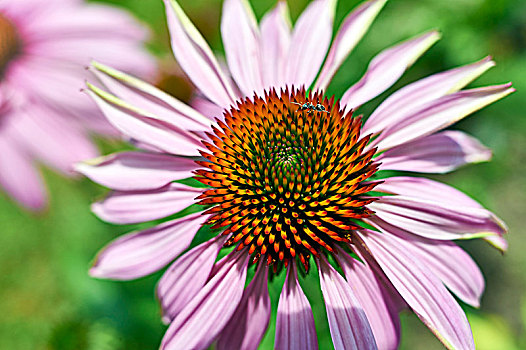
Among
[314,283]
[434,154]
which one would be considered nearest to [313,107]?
[434,154]

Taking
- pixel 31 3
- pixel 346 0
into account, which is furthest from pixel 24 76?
pixel 346 0

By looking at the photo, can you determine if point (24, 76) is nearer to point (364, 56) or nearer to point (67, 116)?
point (67, 116)

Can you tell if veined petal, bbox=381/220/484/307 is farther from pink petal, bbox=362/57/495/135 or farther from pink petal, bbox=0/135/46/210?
pink petal, bbox=0/135/46/210

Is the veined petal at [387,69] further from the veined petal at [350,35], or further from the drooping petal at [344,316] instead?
the drooping petal at [344,316]

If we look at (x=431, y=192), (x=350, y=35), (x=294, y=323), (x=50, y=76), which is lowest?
(x=294, y=323)

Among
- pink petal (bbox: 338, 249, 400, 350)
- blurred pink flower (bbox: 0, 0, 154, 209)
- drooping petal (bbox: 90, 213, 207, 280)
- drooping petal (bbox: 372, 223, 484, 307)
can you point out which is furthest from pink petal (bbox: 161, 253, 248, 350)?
blurred pink flower (bbox: 0, 0, 154, 209)

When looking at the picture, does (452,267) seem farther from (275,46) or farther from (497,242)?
(275,46)

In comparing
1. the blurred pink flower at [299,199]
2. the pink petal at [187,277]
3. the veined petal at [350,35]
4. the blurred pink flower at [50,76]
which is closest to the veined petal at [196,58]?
the blurred pink flower at [299,199]
